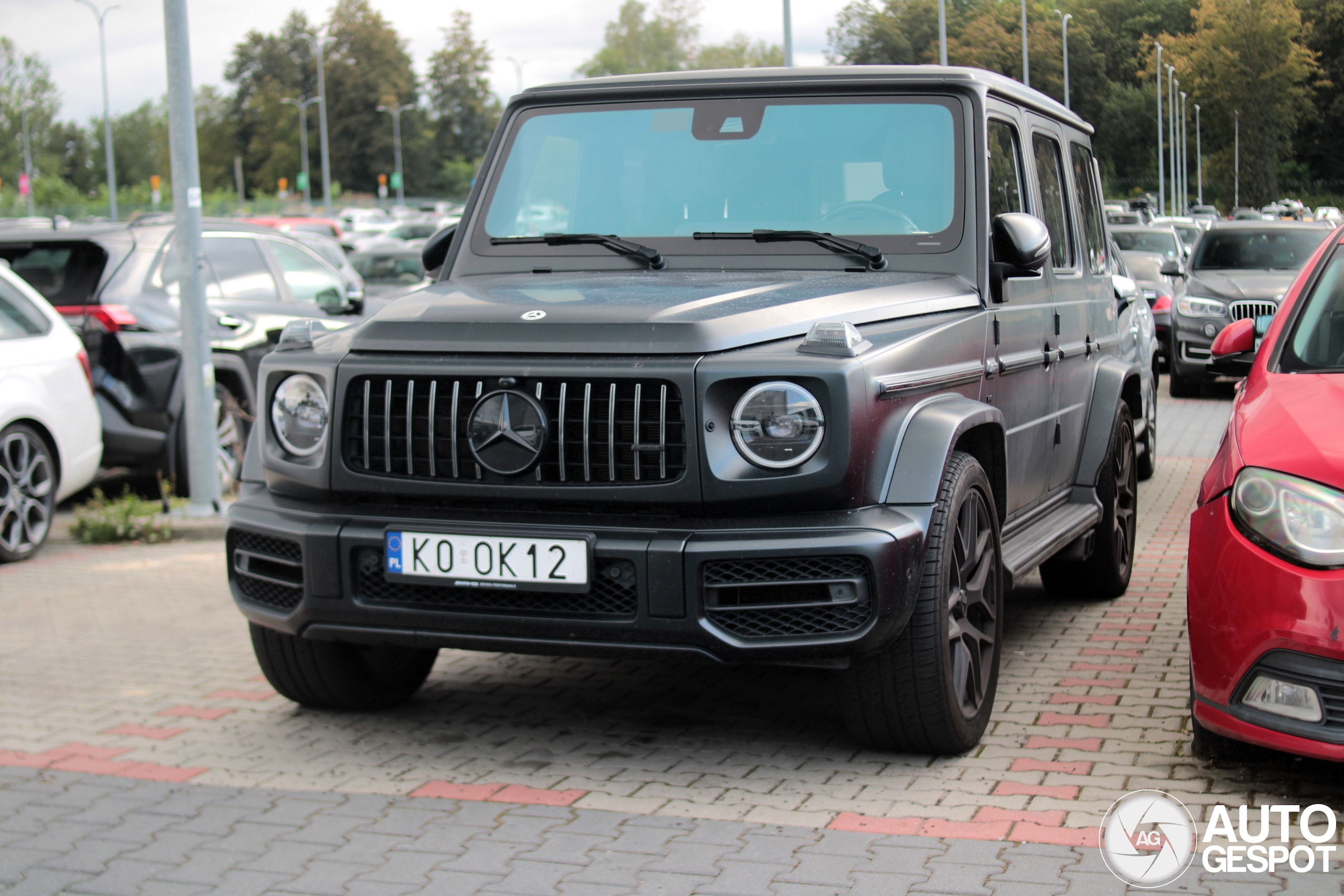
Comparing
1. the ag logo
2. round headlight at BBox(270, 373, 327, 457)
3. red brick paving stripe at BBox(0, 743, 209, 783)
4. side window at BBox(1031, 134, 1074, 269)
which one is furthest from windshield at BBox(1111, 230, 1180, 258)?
red brick paving stripe at BBox(0, 743, 209, 783)

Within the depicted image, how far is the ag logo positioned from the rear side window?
21.3 ft

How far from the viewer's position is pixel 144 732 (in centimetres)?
490

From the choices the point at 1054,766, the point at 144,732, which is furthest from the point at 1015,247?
the point at 144,732

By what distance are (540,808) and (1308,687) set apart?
6.46 ft

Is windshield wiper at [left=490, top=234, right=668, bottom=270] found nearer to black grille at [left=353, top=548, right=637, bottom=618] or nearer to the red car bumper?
black grille at [left=353, top=548, right=637, bottom=618]

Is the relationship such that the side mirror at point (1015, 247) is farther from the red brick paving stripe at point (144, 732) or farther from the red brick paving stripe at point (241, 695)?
the red brick paving stripe at point (144, 732)

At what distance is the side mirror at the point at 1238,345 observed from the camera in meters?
5.07

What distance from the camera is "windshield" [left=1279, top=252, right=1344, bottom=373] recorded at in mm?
4312

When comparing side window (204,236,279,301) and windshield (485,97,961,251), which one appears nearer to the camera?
windshield (485,97,961,251)

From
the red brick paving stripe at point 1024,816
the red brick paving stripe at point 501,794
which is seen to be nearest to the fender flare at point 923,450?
the red brick paving stripe at point 1024,816

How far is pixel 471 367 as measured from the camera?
3986 millimetres

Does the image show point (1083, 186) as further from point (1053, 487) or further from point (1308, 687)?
point (1308, 687)

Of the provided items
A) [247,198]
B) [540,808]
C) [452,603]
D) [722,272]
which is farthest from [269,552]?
[247,198]

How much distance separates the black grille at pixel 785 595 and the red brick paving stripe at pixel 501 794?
27.4 inches
